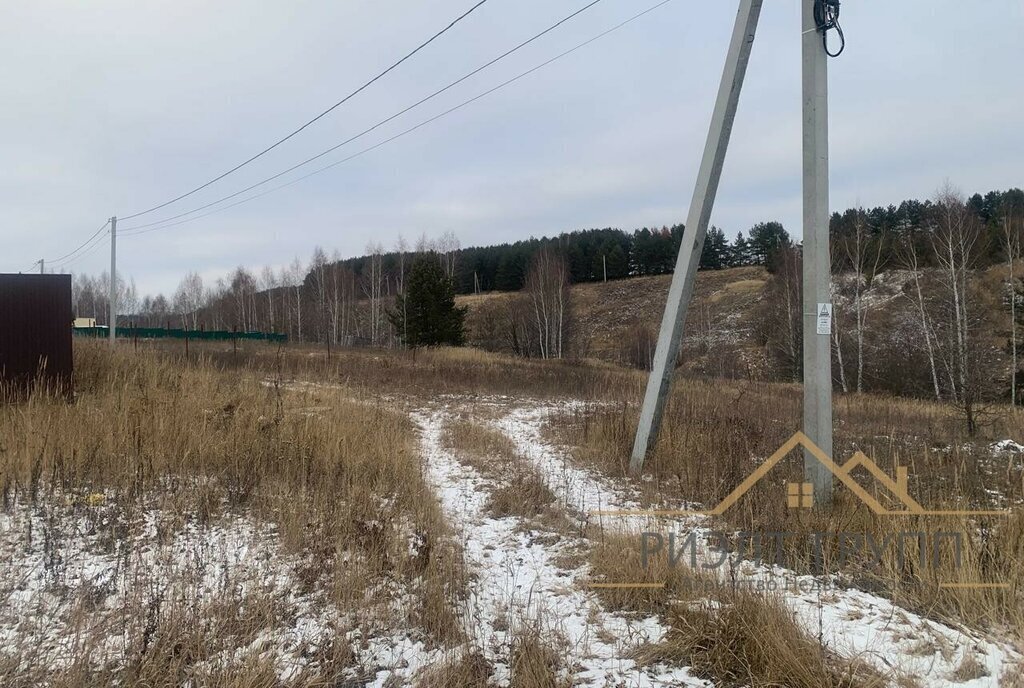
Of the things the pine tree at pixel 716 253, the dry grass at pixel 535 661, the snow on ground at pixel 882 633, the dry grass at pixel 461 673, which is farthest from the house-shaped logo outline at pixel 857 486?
the pine tree at pixel 716 253

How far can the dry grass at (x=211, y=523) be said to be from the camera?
2.10 m

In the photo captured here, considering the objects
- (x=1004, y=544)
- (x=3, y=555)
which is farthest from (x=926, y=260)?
(x=3, y=555)

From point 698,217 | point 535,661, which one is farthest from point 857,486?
point 535,661

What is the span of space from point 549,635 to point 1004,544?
2557mm

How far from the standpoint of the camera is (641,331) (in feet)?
124

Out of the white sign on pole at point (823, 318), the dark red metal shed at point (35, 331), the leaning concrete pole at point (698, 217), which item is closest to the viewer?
the white sign on pole at point (823, 318)

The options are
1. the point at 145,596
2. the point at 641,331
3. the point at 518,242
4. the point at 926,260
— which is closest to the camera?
the point at 145,596

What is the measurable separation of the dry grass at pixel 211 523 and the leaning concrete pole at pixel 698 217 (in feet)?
8.17

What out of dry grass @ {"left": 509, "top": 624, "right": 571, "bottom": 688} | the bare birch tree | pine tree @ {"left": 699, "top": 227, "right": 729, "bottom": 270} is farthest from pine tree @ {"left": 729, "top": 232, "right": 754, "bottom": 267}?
dry grass @ {"left": 509, "top": 624, "right": 571, "bottom": 688}

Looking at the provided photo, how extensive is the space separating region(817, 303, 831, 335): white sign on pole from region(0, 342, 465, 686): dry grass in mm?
3122

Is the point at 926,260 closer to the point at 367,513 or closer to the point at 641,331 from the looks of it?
the point at 641,331

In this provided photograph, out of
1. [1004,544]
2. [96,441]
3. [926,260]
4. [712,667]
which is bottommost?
[712,667]

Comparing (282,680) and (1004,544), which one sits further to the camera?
(1004,544)

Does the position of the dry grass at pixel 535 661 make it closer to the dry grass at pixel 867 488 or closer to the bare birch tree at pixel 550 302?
the dry grass at pixel 867 488
